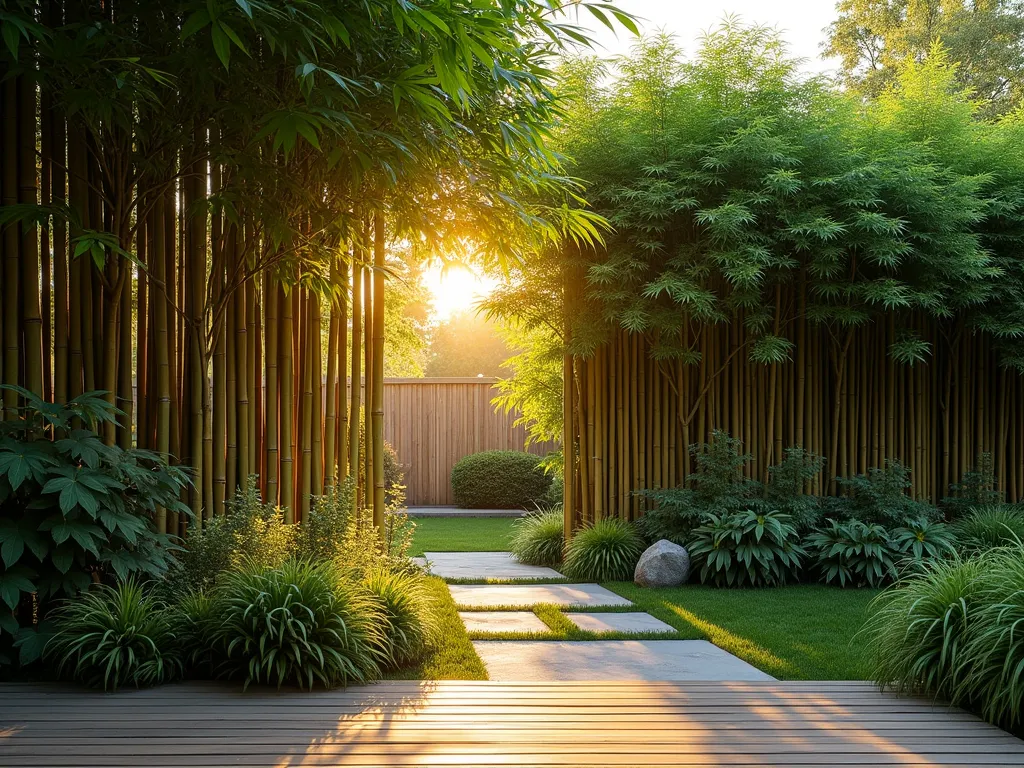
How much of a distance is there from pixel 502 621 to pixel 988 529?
3600 millimetres

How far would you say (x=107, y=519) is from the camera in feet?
10.1

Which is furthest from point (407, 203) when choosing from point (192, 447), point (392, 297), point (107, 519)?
point (392, 297)

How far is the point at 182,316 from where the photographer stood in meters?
4.01

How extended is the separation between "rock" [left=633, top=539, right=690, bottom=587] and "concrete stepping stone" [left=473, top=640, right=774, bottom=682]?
1.75m

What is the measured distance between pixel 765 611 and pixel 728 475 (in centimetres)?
151

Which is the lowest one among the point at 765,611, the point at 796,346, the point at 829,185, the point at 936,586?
the point at 765,611

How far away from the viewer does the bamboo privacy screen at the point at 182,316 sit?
3529 millimetres

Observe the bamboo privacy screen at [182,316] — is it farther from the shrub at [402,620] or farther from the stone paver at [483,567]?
the stone paver at [483,567]

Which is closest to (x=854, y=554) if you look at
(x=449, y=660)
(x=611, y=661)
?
(x=611, y=661)

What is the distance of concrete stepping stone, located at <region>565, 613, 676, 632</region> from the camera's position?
4367mm

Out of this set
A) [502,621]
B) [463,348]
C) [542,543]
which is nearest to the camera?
[502,621]

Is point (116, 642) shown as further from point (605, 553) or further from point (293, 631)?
point (605, 553)

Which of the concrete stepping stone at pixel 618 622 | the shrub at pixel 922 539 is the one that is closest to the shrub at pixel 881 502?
the shrub at pixel 922 539

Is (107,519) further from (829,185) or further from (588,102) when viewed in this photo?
(829,185)
